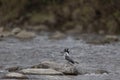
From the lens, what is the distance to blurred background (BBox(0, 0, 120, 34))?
42.6 metres

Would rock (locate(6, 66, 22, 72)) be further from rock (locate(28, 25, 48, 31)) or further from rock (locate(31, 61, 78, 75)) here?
rock (locate(28, 25, 48, 31))

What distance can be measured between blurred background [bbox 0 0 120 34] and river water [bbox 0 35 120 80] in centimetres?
816

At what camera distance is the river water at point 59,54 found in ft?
67.9

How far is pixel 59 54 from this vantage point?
86.9 ft

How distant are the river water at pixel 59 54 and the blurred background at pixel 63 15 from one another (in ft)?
26.8

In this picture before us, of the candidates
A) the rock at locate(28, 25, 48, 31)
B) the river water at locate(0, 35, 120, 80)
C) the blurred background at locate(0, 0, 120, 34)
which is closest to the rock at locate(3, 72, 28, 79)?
the river water at locate(0, 35, 120, 80)

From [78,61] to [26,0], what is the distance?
28954 millimetres

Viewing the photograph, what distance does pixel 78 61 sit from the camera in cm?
2380

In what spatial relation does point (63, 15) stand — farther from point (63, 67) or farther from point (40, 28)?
point (63, 67)

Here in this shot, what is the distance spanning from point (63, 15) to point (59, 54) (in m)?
21.3

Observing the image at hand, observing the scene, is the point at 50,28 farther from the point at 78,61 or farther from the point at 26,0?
Result: the point at 78,61

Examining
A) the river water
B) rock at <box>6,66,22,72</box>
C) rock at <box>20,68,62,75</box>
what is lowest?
rock at <box>20,68,62,75</box>

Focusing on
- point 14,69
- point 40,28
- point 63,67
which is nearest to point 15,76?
point 14,69

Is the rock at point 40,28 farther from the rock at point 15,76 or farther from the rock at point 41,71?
the rock at point 15,76
